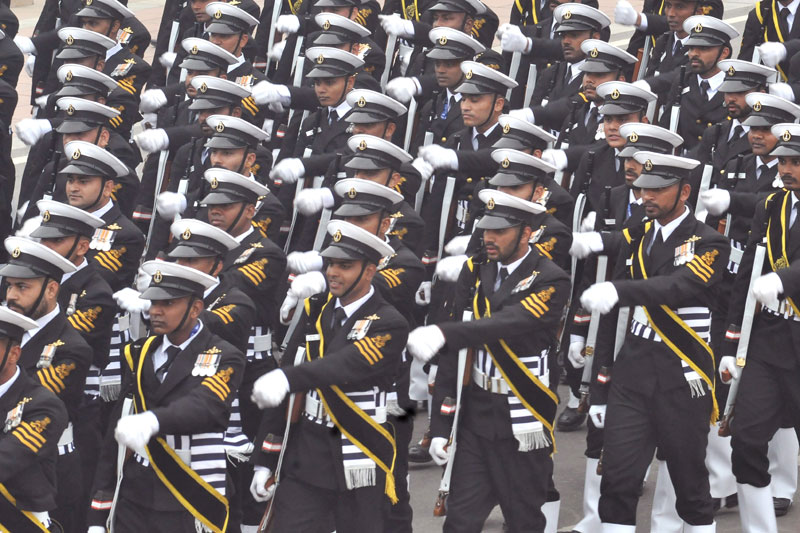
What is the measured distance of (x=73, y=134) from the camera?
37.0ft

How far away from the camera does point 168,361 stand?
7887 millimetres

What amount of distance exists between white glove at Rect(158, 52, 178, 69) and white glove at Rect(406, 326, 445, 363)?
6.68 meters

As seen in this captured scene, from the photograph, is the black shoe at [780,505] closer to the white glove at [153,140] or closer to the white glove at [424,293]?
the white glove at [424,293]

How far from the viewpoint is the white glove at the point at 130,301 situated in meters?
9.18

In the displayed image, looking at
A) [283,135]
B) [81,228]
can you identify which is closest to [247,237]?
[81,228]

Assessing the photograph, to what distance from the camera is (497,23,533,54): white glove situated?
1268 cm

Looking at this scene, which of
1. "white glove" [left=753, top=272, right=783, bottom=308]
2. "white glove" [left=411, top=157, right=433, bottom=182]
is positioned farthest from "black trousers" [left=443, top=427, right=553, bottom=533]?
"white glove" [left=411, top=157, right=433, bottom=182]

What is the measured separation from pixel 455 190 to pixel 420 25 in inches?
102

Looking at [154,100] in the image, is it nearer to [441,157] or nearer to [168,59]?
[168,59]

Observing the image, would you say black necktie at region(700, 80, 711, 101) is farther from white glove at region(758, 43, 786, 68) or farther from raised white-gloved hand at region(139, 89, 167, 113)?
raised white-gloved hand at region(139, 89, 167, 113)

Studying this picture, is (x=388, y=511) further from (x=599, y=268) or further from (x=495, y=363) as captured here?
(x=599, y=268)

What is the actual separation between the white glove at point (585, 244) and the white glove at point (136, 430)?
2.70 metres

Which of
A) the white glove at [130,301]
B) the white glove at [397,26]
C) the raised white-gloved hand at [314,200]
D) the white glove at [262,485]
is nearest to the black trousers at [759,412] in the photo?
the white glove at [262,485]

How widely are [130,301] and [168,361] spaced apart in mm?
1410
